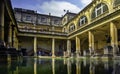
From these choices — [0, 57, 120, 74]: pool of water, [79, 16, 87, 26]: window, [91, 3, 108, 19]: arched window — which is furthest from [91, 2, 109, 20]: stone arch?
[0, 57, 120, 74]: pool of water

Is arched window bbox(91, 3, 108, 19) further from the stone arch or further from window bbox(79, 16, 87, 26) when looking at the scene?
window bbox(79, 16, 87, 26)

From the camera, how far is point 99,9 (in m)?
30.0

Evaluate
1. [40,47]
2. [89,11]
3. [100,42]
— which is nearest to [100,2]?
[89,11]

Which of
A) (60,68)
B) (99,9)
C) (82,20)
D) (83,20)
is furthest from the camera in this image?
(82,20)

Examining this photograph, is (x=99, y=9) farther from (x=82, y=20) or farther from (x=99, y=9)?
(x=82, y=20)

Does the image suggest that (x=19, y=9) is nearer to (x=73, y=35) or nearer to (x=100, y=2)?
(x=73, y=35)

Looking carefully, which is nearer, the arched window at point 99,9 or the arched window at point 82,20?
the arched window at point 99,9

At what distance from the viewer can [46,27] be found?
49562mm

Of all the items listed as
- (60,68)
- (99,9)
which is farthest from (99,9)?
(60,68)

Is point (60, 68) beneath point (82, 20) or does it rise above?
beneath

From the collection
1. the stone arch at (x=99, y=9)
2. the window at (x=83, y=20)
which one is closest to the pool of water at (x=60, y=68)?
the stone arch at (x=99, y=9)

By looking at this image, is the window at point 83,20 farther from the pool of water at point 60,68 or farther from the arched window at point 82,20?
the pool of water at point 60,68

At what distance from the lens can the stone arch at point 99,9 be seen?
28.2 metres

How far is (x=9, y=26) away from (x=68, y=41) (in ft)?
72.5
